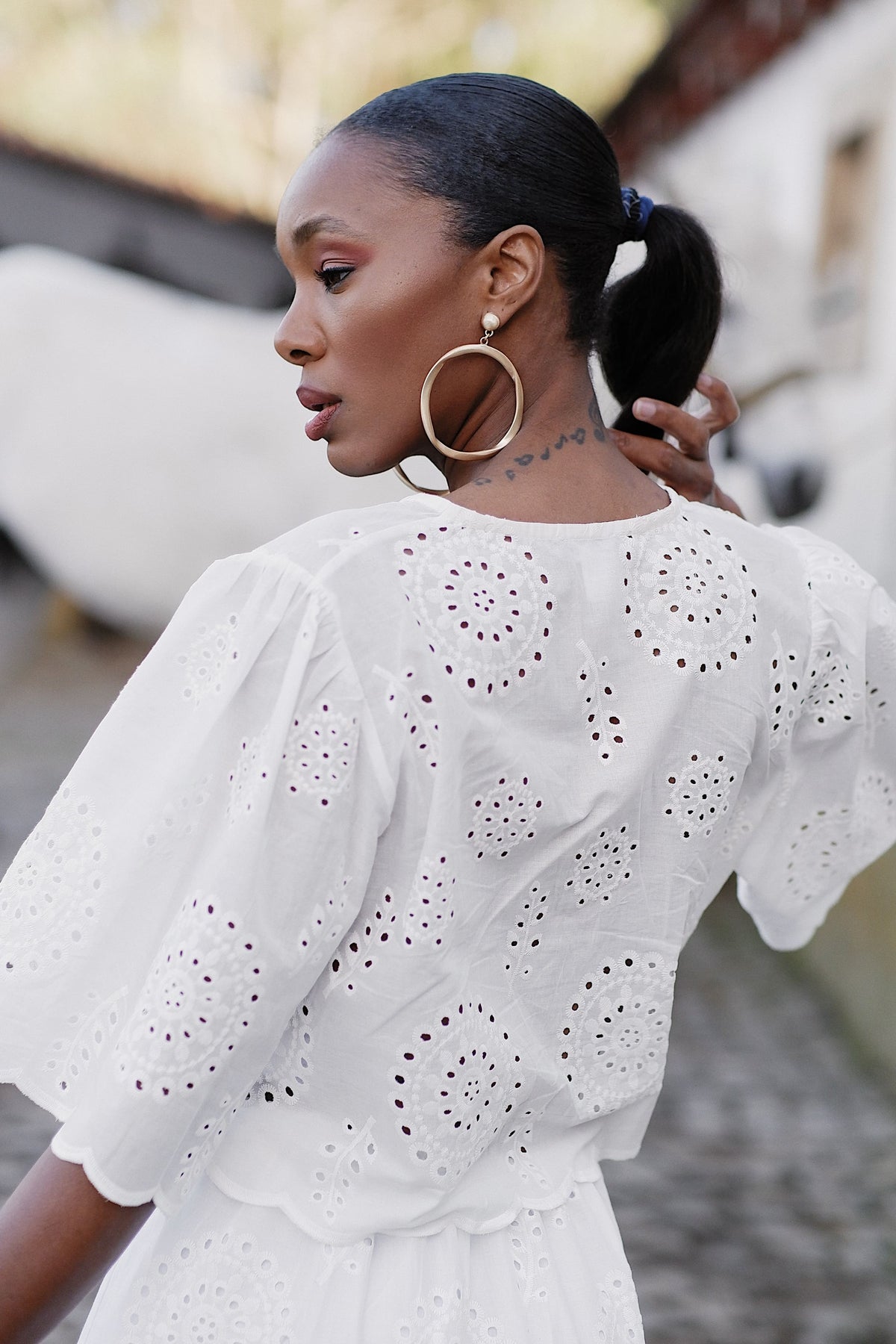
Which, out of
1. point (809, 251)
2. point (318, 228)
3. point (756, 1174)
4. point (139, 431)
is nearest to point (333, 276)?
point (318, 228)

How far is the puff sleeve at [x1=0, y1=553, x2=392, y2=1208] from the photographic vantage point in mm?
697

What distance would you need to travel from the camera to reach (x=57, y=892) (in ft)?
2.46

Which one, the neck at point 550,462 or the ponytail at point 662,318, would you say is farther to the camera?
the ponytail at point 662,318

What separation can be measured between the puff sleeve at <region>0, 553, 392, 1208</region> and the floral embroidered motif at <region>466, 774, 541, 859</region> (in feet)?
0.21

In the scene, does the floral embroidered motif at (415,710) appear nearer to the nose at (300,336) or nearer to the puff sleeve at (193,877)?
the puff sleeve at (193,877)

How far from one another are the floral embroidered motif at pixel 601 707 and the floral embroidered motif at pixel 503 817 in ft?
0.21

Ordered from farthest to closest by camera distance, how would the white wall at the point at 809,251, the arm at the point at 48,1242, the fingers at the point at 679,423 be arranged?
the white wall at the point at 809,251, the fingers at the point at 679,423, the arm at the point at 48,1242

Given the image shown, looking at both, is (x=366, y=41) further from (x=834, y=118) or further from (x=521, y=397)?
(x=521, y=397)

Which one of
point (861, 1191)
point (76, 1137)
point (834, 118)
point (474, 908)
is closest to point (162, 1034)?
point (76, 1137)

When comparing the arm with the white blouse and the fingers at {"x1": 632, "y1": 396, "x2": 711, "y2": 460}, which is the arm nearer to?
the white blouse

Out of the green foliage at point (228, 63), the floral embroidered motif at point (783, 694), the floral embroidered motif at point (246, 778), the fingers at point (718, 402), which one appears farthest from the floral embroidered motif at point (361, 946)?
the green foliage at point (228, 63)

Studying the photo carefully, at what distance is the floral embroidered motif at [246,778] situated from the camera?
70 cm

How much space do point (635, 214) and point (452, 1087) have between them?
2.04 feet

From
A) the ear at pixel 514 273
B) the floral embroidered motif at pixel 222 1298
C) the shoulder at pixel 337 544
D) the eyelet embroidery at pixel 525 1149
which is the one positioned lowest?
the floral embroidered motif at pixel 222 1298
